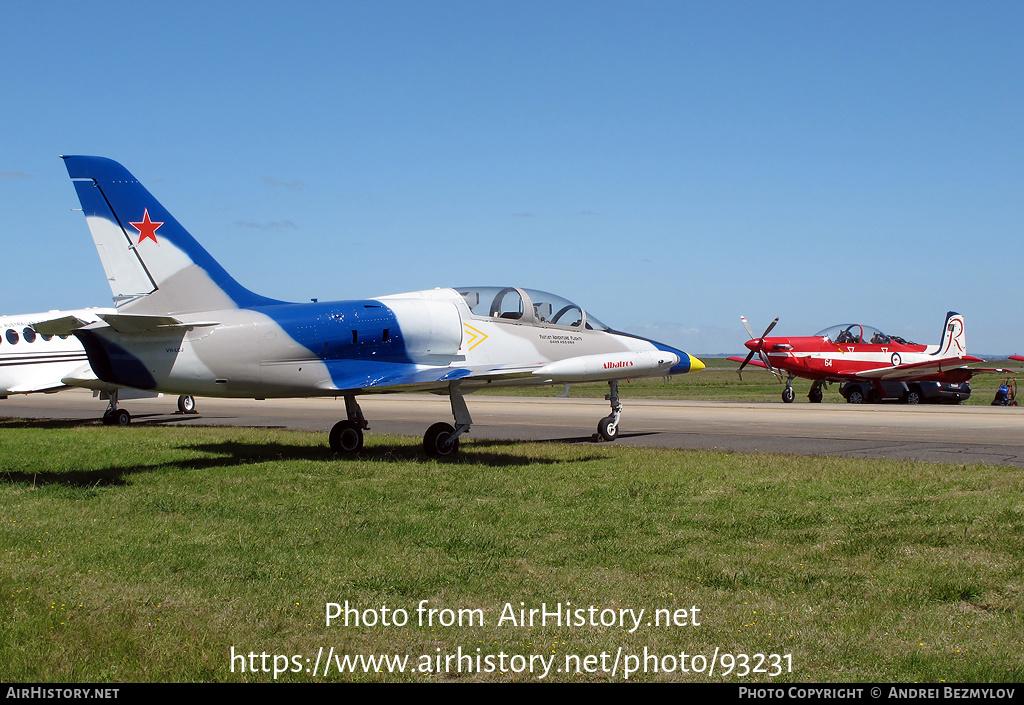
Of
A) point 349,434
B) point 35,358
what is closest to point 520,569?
point 349,434

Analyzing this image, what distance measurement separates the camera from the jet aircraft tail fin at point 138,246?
12875 mm

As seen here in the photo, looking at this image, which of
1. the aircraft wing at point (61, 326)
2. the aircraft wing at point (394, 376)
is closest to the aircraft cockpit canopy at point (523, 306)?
the aircraft wing at point (394, 376)

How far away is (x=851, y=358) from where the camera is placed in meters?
37.7

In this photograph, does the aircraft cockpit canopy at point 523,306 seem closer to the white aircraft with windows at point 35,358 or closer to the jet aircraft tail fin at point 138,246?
the jet aircraft tail fin at point 138,246

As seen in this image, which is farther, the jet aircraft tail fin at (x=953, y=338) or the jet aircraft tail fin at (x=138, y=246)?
the jet aircraft tail fin at (x=953, y=338)

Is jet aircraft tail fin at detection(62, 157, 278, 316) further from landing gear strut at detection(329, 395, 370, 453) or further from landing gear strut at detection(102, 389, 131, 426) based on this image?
landing gear strut at detection(102, 389, 131, 426)

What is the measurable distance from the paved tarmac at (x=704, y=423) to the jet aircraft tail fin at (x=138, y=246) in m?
7.60

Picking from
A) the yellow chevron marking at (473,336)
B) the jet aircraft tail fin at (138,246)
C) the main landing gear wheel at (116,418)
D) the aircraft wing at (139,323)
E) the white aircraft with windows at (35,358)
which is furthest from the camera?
the main landing gear wheel at (116,418)

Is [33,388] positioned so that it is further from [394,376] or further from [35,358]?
[394,376]

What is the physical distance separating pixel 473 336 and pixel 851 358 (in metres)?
26.8

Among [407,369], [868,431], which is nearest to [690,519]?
[407,369]

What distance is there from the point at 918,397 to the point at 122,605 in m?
39.7

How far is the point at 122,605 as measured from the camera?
239 inches

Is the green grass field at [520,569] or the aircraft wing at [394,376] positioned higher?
the aircraft wing at [394,376]
